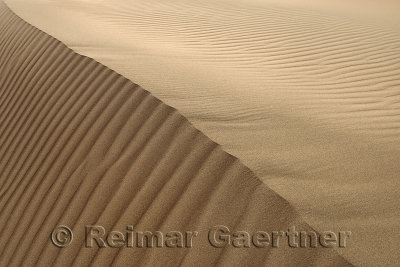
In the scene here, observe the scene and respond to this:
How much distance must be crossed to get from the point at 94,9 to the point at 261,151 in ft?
16.6

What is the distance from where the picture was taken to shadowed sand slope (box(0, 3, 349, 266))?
1.77 metres

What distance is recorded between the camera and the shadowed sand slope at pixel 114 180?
1.77 meters

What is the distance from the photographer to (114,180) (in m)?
2.25

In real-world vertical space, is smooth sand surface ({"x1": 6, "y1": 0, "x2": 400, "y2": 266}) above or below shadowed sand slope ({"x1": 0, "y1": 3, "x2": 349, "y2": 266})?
above

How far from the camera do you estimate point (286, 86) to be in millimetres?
3545

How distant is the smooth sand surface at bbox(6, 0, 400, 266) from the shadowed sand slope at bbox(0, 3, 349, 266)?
0.30 ft

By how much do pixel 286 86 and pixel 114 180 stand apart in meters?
1.71

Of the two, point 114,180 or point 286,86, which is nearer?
point 114,180

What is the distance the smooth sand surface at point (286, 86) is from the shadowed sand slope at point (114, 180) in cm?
9

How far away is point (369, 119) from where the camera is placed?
116 inches

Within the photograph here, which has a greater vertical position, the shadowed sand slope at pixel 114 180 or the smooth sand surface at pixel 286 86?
the smooth sand surface at pixel 286 86

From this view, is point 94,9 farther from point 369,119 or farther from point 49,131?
point 369,119

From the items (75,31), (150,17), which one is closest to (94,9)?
(150,17)

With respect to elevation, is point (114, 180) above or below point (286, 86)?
below
